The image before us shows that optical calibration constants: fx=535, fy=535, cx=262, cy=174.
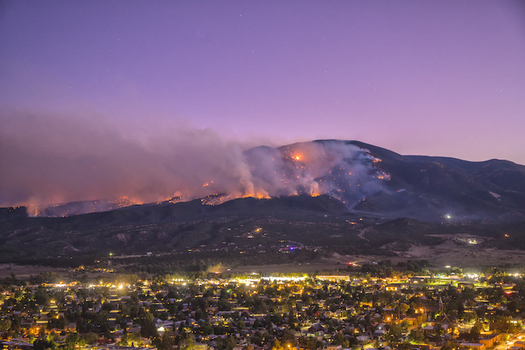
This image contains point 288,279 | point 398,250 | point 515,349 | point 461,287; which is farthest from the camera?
point 398,250

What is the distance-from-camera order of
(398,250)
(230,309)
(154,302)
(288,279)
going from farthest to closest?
(398,250) → (288,279) → (154,302) → (230,309)

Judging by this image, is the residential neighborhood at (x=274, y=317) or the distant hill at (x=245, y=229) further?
the distant hill at (x=245, y=229)

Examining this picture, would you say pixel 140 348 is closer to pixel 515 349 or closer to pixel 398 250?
pixel 515 349

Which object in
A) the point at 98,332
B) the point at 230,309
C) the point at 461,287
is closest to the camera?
the point at 98,332

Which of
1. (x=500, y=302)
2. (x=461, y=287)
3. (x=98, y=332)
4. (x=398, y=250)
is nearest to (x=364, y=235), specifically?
(x=398, y=250)

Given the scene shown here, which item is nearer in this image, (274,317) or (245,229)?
(274,317)

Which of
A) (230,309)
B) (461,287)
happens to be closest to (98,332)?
(230,309)

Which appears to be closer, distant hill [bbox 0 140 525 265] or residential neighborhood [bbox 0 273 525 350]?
residential neighborhood [bbox 0 273 525 350]

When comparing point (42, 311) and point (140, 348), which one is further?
point (42, 311)

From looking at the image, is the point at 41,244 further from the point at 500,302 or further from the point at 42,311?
the point at 500,302
